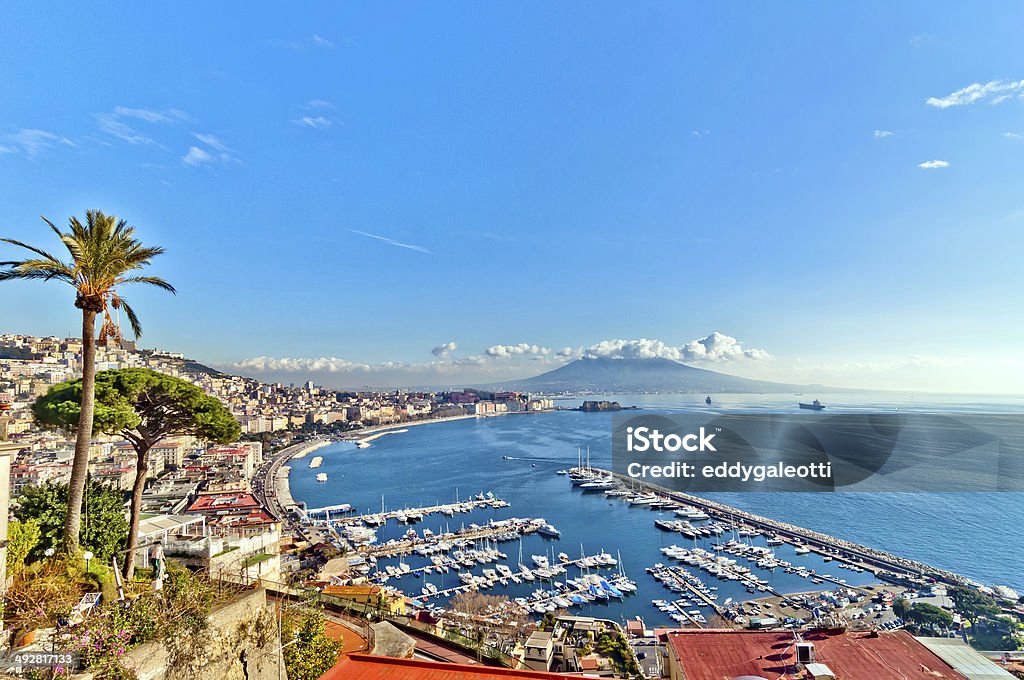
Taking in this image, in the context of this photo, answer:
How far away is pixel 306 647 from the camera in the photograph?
2574 millimetres

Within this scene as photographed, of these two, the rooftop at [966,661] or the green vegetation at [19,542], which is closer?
the green vegetation at [19,542]

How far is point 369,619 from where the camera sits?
3.84 metres

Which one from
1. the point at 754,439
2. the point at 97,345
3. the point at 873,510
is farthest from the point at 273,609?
the point at 754,439

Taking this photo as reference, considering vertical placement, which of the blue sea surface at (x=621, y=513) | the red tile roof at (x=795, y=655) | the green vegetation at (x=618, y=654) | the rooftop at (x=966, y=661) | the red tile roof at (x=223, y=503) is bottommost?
the blue sea surface at (x=621, y=513)

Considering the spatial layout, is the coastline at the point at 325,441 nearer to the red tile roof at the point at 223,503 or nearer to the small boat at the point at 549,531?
the red tile roof at the point at 223,503

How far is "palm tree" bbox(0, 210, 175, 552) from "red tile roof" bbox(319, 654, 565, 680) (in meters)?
2.43

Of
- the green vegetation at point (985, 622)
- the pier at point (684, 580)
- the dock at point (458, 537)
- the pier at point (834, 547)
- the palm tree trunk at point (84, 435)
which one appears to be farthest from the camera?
the dock at point (458, 537)

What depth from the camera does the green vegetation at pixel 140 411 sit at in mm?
3943

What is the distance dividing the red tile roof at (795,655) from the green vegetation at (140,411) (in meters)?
3.88

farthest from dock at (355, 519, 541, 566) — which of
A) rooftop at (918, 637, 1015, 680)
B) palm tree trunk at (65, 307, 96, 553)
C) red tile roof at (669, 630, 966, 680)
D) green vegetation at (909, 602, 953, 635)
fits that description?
rooftop at (918, 637, 1015, 680)

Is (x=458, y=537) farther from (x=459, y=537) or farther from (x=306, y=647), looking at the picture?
(x=306, y=647)

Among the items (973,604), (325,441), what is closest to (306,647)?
(973,604)

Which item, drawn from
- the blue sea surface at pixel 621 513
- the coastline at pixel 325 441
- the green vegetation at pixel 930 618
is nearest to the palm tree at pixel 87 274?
the blue sea surface at pixel 621 513

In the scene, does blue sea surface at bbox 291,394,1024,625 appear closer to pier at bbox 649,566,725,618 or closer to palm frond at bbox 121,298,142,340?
pier at bbox 649,566,725,618
